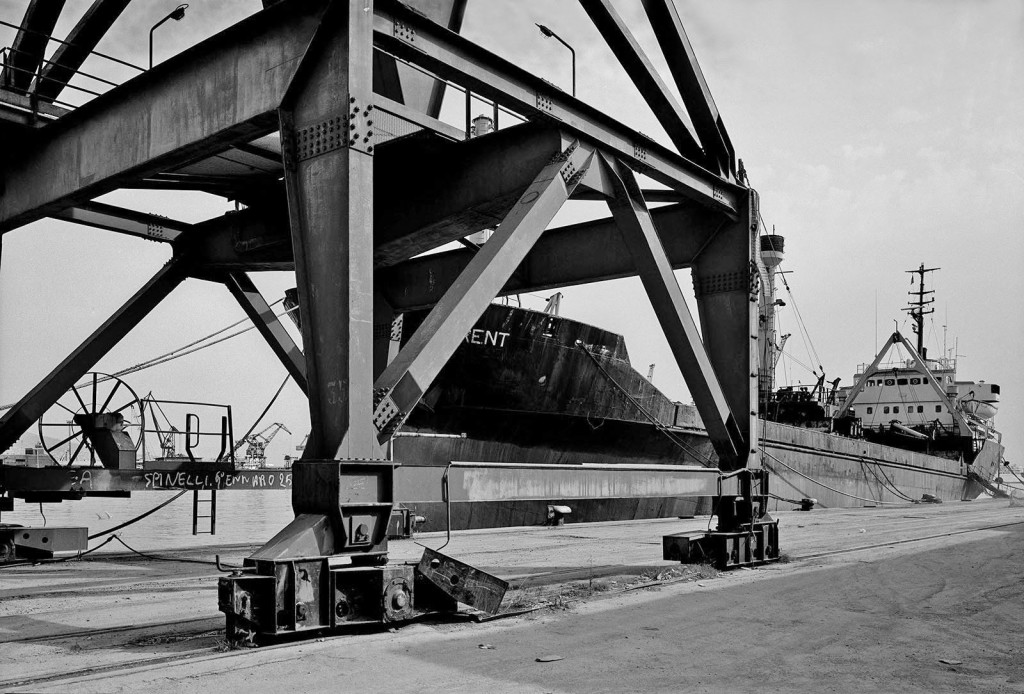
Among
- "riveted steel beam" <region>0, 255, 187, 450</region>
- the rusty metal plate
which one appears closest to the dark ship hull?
"riveted steel beam" <region>0, 255, 187, 450</region>

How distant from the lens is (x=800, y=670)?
532cm

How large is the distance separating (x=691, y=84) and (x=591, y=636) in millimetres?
7170

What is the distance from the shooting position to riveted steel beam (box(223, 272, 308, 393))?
12359 millimetres

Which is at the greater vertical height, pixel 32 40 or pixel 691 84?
pixel 32 40

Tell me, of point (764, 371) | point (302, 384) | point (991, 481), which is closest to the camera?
point (302, 384)

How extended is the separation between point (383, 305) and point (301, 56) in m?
6.64

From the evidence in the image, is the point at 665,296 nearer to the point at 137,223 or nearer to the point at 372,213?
the point at 372,213

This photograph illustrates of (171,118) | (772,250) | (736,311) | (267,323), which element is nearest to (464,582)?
(171,118)

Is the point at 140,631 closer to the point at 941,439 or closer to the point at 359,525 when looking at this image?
the point at 359,525

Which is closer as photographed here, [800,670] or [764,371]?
[800,670]

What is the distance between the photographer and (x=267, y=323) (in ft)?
41.0

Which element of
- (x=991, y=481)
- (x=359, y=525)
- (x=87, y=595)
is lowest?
(x=991, y=481)

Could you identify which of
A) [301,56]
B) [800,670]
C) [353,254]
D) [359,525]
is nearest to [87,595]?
[359,525]

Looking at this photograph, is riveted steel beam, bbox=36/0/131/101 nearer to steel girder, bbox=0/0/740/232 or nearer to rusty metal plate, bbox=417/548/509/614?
steel girder, bbox=0/0/740/232
